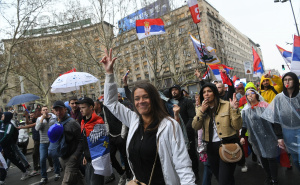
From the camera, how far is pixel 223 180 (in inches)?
105

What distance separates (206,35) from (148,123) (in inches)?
1646

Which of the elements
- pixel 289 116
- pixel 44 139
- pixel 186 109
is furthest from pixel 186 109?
pixel 44 139

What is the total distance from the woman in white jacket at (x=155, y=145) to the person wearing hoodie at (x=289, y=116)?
239 cm

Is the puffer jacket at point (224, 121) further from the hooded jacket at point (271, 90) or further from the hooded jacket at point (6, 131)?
the hooded jacket at point (6, 131)

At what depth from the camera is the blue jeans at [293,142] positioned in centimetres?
310

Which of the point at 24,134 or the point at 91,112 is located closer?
the point at 91,112

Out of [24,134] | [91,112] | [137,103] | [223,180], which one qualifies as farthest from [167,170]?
[24,134]

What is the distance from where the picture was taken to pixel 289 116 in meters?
3.19

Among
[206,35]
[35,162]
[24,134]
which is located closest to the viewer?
[35,162]

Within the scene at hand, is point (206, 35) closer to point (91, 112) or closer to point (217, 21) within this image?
point (217, 21)

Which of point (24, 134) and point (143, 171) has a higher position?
point (143, 171)

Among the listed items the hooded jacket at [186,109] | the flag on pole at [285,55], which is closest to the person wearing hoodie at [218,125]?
the hooded jacket at [186,109]

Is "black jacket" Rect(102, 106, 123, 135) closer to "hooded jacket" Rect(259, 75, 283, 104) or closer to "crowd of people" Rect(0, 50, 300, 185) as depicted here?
"crowd of people" Rect(0, 50, 300, 185)

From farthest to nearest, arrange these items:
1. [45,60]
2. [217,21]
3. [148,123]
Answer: [217,21], [45,60], [148,123]
